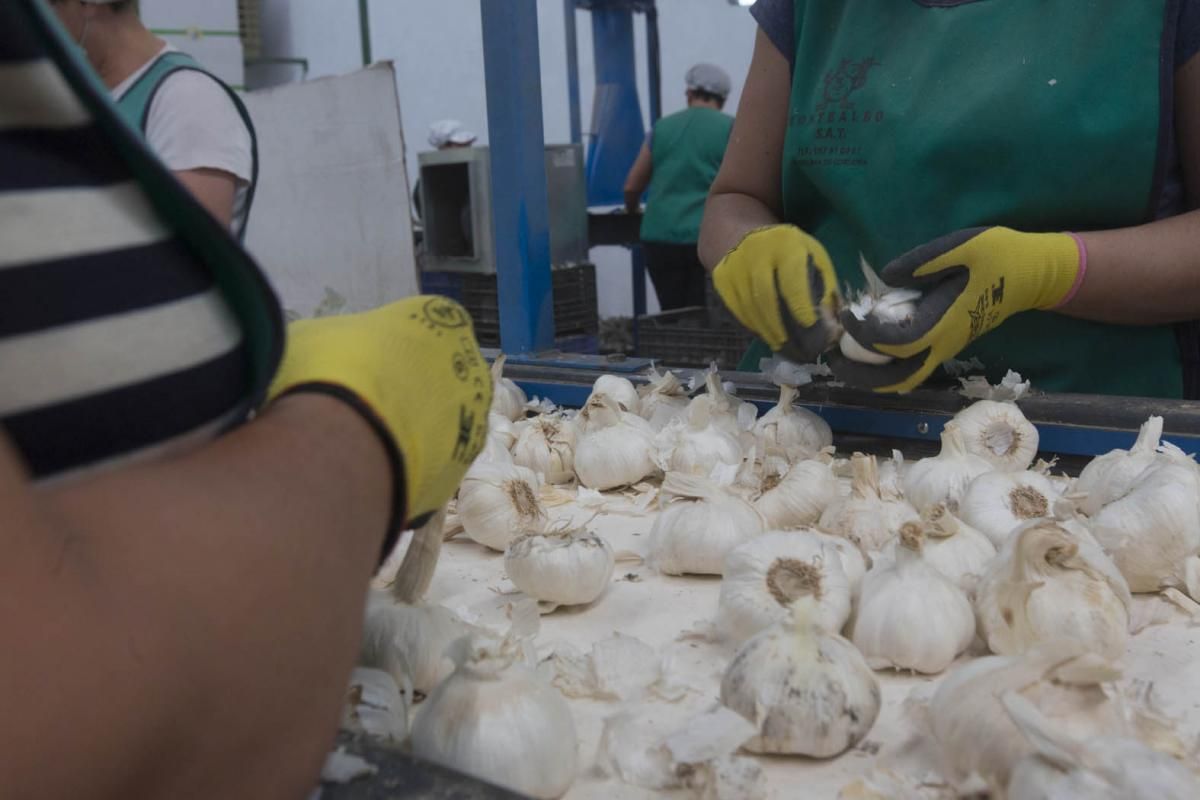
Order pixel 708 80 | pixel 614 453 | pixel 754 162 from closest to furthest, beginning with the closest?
pixel 614 453
pixel 754 162
pixel 708 80

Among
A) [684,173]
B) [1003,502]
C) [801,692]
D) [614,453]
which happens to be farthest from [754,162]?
[684,173]

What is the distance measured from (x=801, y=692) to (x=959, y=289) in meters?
0.77

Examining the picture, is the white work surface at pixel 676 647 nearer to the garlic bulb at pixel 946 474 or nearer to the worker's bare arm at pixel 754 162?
the garlic bulb at pixel 946 474

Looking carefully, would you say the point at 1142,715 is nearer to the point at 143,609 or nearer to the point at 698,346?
the point at 143,609

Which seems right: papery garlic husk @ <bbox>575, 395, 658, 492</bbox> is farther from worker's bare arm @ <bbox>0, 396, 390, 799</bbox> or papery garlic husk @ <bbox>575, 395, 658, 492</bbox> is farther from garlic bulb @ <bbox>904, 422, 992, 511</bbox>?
worker's bare arm @ <bbox>0, 396, 390, 799</bbox>

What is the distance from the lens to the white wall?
6.81m

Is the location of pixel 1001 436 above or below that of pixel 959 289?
below

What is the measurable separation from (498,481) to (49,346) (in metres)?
A: 0.80

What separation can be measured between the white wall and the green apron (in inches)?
195

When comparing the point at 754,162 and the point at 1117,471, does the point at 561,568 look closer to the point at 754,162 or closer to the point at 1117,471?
the point at 1117,471

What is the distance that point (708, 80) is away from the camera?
512 centimetres

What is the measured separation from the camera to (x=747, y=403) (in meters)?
1.55

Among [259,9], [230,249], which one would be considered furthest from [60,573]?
[259,9]

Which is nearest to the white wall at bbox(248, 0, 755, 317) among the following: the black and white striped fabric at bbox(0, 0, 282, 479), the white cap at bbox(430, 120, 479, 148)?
the white cap at bbox(430, 120, 479, 148)
